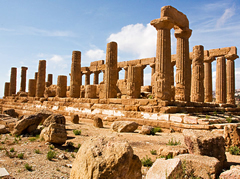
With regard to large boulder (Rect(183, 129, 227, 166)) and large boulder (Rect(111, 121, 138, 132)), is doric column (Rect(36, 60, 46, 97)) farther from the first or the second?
large boulder (Rect(183, 129, 227, 166))

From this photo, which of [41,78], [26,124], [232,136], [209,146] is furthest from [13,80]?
[209,146]

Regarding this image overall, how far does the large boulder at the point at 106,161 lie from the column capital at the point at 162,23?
31.8ft

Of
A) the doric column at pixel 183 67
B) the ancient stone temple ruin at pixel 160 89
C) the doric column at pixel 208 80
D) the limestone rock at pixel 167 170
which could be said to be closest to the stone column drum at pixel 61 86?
the ancient stone temple ruin at pixel 160 89

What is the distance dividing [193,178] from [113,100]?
9.69 meters

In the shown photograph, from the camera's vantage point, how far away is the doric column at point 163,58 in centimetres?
1114

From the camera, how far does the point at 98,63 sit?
89.6 feet

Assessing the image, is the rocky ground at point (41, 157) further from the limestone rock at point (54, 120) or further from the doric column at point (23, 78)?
the doric column at point (23, 78)

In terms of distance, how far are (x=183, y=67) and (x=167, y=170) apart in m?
10.5

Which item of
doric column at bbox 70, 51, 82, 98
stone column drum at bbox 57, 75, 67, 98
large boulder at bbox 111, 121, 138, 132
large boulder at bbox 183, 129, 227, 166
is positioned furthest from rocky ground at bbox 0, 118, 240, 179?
stone column drum at bbox 57, 75, 67, 98

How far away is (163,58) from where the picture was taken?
37.1 ft

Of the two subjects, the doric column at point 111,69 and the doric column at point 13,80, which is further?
the doric column at point 13,80

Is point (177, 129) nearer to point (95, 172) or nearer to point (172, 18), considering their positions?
point (172, 18)

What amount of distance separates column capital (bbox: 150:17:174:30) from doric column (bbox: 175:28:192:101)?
1930 mm

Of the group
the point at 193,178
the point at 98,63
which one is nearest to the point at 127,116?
the point at 193,178
